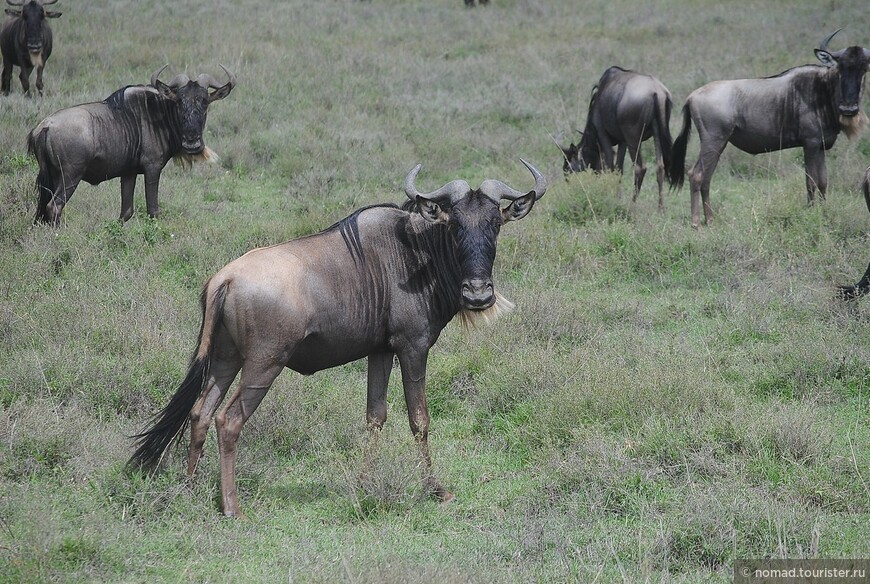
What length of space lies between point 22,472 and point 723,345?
5003mm

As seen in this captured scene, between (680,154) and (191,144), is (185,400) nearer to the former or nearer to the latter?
(191,144)

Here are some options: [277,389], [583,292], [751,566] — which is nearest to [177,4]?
[583,292]

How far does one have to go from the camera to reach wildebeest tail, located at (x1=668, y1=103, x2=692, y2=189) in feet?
37.2

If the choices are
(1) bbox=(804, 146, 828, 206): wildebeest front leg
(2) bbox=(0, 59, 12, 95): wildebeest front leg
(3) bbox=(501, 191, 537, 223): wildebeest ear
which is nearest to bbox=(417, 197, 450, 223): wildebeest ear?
(3) bbox=(501, 191, 537, 223): wildebeest ear

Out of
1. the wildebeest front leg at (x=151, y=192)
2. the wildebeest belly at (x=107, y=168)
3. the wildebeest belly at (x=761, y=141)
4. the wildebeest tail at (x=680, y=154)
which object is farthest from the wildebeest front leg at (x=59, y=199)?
the wildebeest belly at (x=761, y=141)

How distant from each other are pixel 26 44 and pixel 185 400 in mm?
11750

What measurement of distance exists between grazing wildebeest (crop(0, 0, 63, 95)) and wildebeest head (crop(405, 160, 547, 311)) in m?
11.3

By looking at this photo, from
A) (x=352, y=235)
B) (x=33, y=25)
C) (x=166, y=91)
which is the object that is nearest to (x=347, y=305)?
(x=352, y=235)

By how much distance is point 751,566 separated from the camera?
4223 millimetres

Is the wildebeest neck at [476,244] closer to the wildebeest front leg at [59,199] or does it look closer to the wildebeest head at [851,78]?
the wildebeest front leg at [59,199]

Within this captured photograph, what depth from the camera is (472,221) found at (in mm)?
5227

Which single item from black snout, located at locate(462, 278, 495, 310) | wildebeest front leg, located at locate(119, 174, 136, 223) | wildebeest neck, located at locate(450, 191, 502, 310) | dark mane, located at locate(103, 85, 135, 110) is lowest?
wildebeest front leg, located at locate(119, 174, 136, 223)

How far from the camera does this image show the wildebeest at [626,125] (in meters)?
11.5

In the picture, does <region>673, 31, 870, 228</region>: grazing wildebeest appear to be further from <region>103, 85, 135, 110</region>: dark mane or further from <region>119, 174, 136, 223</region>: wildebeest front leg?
<region>103, 85, 135, 110</region>: dark mane
